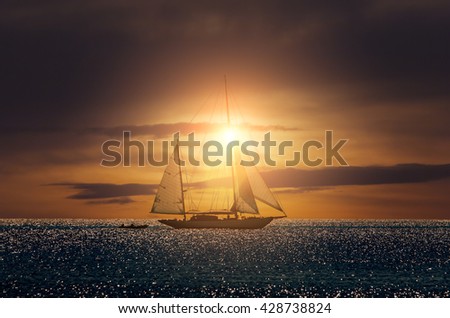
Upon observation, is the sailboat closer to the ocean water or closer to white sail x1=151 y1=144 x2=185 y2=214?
white sail x1=151 y1=144 x2=185 y2=214

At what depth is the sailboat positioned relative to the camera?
162 meters

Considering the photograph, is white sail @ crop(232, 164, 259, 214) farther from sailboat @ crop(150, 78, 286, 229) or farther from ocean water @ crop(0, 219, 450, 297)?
ocean water @ crop(0, 219, 450, 297)

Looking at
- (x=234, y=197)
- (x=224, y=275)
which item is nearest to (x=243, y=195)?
(x=234, y=197)

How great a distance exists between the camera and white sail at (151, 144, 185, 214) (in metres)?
176

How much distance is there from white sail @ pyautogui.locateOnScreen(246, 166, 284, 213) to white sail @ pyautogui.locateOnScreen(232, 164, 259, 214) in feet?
6.88

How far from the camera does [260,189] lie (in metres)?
162

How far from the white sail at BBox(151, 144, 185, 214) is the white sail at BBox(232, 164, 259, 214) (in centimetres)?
1815

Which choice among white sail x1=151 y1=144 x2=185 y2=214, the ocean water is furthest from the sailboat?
the ocean water

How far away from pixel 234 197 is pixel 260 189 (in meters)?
9.20

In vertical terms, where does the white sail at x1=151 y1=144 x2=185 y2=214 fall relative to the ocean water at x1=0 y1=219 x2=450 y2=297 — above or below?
above

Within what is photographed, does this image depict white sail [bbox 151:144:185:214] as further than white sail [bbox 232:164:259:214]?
Yes

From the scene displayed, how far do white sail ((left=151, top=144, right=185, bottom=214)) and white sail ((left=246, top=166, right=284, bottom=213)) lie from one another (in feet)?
77.2
